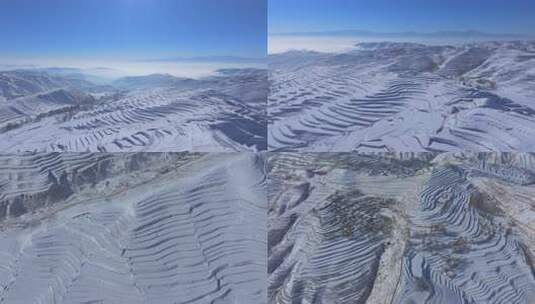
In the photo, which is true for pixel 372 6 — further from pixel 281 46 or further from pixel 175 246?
pixel 175 246

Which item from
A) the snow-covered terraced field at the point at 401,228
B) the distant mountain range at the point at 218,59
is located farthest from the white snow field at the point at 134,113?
the snow-covered terraced field at the point at 401,228

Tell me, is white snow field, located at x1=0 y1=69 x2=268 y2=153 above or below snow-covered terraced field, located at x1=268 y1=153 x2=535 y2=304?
above

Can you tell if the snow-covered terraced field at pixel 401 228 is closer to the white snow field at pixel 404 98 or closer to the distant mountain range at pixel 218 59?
the white snow field at pixel 404 98

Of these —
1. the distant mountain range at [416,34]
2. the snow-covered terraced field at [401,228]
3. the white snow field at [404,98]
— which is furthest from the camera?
the distant mountain range at [416,34]

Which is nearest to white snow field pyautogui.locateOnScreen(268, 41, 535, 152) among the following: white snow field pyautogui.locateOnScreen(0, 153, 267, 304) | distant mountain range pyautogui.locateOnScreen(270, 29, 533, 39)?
distant mountain range pyautogui.locateOnScreen(270, 29, 533, 39)

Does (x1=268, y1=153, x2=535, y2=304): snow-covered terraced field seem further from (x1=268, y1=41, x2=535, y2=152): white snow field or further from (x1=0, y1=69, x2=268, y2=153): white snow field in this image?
(x1=0, y1=69, x2=268, y2=153): white snow field

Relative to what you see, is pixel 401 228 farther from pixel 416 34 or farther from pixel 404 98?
pixel 416 34
